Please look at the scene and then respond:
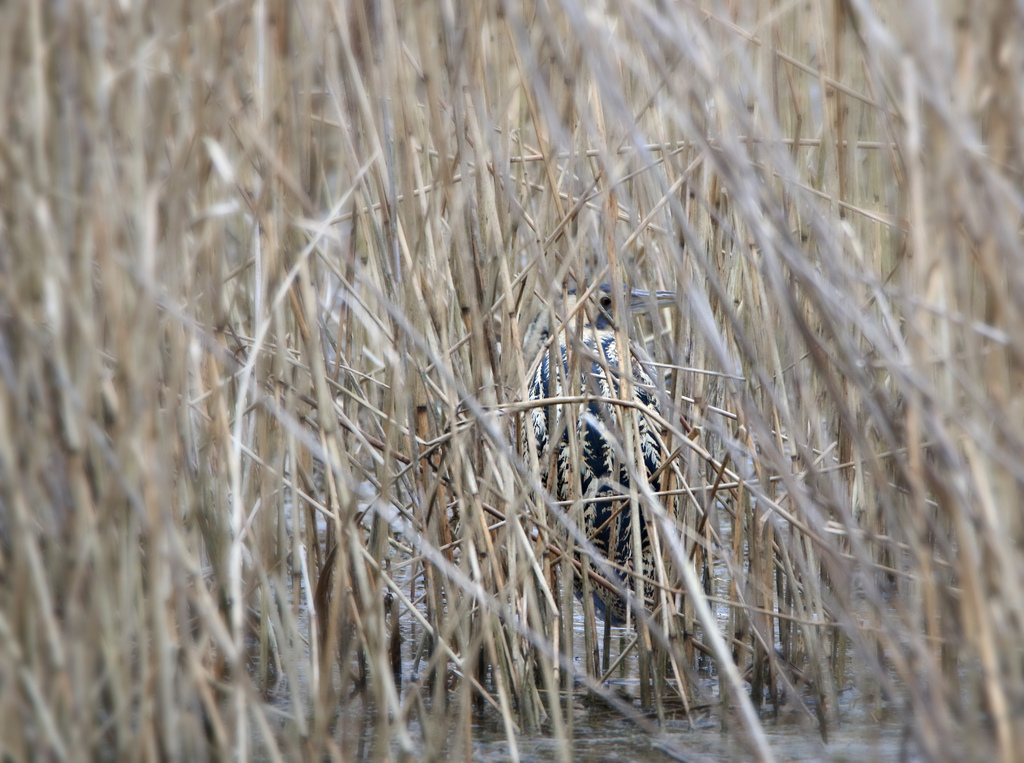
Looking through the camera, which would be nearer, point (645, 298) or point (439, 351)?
point (439, 351)

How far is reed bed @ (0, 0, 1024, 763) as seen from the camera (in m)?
1.29

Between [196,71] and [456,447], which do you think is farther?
[456,447]

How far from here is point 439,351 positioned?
2.11 m

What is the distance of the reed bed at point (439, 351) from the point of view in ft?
4.24

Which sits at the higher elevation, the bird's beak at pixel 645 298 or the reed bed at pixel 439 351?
the bird's beak at pixel 645 298

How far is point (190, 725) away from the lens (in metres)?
1.46

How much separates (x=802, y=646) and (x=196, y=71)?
1804 mm

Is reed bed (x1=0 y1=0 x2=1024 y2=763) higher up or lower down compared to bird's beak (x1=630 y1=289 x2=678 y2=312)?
lower down

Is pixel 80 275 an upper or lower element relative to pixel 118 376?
upper

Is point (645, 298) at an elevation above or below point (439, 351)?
above

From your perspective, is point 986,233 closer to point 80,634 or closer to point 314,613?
point 80,634

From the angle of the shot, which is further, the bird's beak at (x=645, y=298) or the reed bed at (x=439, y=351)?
the bird's beak at (x=645, y=298)

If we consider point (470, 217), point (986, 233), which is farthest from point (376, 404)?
point (986, 233)

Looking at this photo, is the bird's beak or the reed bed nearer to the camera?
the reed bed
